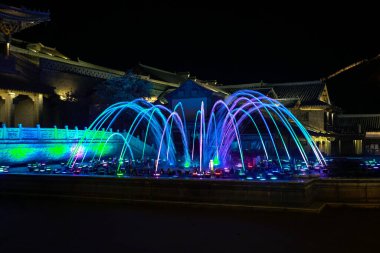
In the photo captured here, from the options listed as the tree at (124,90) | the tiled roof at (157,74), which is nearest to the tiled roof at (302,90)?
the tree at (124,90)

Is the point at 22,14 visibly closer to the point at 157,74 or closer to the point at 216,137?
the point at 216,137

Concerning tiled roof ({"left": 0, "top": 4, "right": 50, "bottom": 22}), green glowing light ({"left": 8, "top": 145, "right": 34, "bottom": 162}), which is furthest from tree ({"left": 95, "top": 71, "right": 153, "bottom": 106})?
green glowing light ({"left": 8, "top": 145, "right": 34, "bottom": 162})

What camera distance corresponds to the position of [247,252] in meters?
7.84

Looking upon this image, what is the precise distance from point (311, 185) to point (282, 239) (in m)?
3.67

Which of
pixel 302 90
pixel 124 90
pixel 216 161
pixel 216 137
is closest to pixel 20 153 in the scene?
pixel 216 161

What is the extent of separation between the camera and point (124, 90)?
4556 cm

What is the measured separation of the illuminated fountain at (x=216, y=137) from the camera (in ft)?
87.1

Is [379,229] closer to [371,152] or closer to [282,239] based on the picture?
[282,239]

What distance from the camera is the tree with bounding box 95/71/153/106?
45.6 metres

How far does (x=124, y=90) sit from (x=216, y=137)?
2078cm

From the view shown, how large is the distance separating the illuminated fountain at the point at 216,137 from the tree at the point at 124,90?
161 cm

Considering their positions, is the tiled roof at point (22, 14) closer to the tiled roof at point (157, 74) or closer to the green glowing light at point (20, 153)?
the green glowing light at point (20, 153)

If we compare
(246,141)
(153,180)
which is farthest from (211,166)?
(246,141)

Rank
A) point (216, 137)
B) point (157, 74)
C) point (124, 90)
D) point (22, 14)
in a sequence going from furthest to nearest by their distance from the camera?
point (157, 74) → point (124, 90) → point (22, 14) → point (216, 137)
